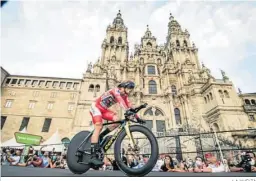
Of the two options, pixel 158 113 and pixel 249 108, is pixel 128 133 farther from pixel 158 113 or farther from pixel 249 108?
pixel 249 108

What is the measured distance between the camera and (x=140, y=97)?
2241 centimetres

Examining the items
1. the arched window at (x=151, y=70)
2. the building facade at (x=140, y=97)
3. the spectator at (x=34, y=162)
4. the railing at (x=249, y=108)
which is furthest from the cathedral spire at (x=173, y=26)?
the spectator at (x=34, y=162)

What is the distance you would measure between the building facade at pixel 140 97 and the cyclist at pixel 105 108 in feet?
50.3

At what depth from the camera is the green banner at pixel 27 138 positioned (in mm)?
14246

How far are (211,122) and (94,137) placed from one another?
20721 millimetres

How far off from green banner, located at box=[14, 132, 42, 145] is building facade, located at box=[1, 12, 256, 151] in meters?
1.17

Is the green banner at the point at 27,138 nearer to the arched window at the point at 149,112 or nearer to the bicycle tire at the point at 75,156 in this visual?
the arched window at the point at 149,112

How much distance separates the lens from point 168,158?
4.39 metres

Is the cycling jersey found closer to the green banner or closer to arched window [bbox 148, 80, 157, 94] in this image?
the green banner

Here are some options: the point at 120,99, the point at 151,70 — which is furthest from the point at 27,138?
the point at 151,70

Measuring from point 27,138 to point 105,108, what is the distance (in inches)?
644

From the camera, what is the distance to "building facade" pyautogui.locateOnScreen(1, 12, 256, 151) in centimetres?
1755

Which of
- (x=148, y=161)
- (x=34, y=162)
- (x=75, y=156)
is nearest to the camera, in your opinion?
(x=148, y=161)
